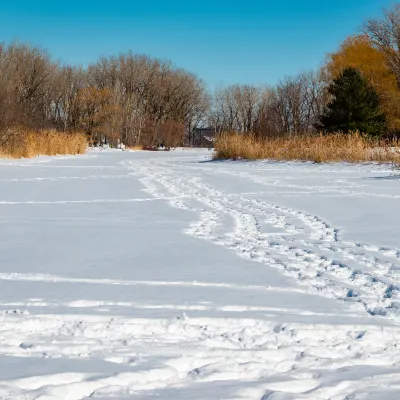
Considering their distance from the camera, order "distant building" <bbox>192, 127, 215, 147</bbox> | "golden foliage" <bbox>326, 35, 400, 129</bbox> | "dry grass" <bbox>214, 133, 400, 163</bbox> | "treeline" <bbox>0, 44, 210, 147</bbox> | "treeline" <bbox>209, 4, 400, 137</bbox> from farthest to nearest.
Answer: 1. "distant building" <bbox>192, 127, 215, 147</bbox>
2. "treeline" <bbox>0, 44, 210, 147</bbox>
3. "golden foliage" <bbox>326, 35, 400, 129</bbox>
4. "treeline" <bbox>209, 4, 400, 137</bbox>
5. "dry grass" <bbox>214, 133, 400, 163</bbox>

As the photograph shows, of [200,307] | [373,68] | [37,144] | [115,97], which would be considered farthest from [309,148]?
[115,97]

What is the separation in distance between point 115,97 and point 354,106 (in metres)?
32.0

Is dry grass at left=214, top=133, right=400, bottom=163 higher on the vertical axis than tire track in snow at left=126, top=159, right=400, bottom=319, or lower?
higher

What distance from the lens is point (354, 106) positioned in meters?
28.3

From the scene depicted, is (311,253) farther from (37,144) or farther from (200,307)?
(37,144)

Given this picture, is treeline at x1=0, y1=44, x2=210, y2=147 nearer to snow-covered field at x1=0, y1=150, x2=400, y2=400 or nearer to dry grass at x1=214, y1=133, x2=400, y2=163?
dry grass at x1=214, y1=133, x2=400, y2=163

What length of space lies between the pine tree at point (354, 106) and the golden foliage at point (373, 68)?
3964mm

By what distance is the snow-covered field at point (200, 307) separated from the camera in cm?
190

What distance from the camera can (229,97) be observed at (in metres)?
66.5

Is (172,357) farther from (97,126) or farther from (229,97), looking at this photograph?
(229,97)

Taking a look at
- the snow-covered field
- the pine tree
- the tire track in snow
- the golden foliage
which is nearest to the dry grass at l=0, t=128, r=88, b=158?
the pine tree

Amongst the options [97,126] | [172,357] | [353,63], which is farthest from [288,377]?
[97,126]

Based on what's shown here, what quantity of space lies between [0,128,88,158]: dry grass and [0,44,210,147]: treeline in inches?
625

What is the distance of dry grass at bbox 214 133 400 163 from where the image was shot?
664 inches
